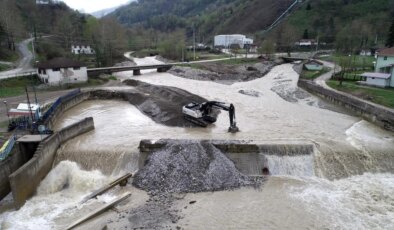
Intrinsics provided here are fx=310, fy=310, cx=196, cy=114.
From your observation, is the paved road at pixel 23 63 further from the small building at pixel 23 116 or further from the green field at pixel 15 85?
the small building at pixel 23 116

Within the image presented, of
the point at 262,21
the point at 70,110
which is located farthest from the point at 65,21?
the point at 262,21

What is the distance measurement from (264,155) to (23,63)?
53.3 m

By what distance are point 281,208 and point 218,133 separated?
1076cm

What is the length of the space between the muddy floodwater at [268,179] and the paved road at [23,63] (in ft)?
69.4

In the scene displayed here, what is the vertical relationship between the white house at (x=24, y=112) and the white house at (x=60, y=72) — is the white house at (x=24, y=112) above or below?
below

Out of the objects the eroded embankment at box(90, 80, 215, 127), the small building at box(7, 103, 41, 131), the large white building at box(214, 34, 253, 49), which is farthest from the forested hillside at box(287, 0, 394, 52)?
the small building at box(7, 103, 41, 131)

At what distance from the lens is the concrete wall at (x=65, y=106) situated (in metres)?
29.0

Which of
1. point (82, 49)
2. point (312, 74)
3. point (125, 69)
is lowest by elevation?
point (312, 74)

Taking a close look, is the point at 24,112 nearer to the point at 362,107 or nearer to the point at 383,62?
the point at 362,107

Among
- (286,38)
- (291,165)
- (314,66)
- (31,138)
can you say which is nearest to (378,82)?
(314,66)

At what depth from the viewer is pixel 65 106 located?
36.0 metres

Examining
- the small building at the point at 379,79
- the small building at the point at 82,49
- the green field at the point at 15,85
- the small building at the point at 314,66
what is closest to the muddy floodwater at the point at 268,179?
the small building at the point at 379,79

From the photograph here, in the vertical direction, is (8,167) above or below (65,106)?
below

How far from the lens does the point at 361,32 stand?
268 feet
